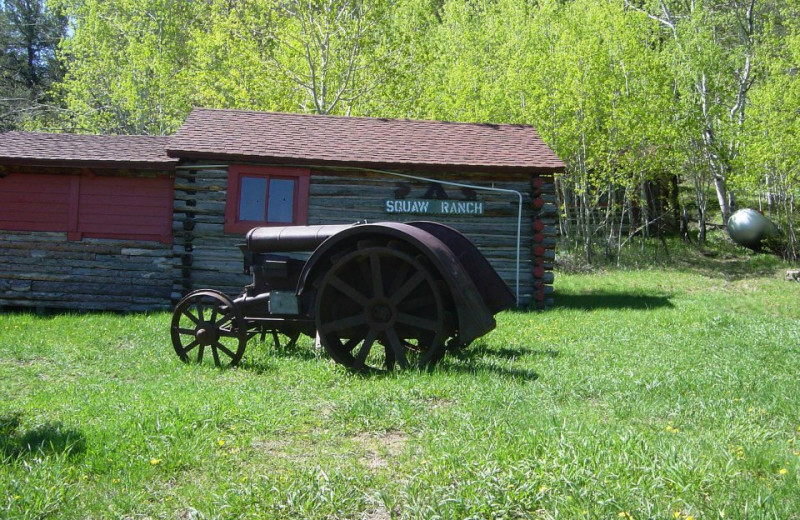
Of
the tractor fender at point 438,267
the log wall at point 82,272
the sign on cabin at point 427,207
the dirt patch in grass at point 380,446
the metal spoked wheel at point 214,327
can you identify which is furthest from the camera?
the log wall at point 82,272

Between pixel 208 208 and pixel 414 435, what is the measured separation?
34.5 ft

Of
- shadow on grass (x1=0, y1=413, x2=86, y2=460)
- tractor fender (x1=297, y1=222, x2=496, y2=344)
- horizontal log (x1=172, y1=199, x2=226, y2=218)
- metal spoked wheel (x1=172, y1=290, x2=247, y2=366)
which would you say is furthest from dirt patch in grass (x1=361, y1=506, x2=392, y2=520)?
horizontal log (x1=172, y1=199, x2=226, y2=218)

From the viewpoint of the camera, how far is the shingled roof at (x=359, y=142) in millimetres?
14344

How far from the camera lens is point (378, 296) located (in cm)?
693

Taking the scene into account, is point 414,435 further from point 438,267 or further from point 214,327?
point 214,327

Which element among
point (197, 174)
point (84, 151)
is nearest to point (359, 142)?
point (197, 174)

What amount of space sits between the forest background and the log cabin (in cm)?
746

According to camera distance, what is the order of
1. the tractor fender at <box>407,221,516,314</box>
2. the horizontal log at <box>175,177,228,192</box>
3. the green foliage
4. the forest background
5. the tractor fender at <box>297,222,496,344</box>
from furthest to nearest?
the green foliage → the forest background → the horizontal log at <box>175,177,228,192</box> → the tractor fender at <box>407,221,516,314</box> → the tractor fender at <box>297,222,496,344</box>

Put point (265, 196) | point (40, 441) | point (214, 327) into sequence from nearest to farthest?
point (40, 441) < point (214, 327) < point (265, 196)

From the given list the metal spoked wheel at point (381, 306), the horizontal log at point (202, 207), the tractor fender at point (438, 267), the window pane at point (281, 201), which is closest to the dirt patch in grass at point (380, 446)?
the tractor fender at point (438, 267)

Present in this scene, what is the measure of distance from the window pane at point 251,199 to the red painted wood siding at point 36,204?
11.4 feet

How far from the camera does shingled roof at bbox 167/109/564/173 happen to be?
14344mm

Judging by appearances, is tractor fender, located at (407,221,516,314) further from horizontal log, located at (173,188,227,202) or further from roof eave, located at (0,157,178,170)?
roof eave, located at (0,157,178,170)

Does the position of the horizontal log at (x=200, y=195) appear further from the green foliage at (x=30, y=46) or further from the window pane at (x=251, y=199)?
the green foliage at (x=30, y=46)
